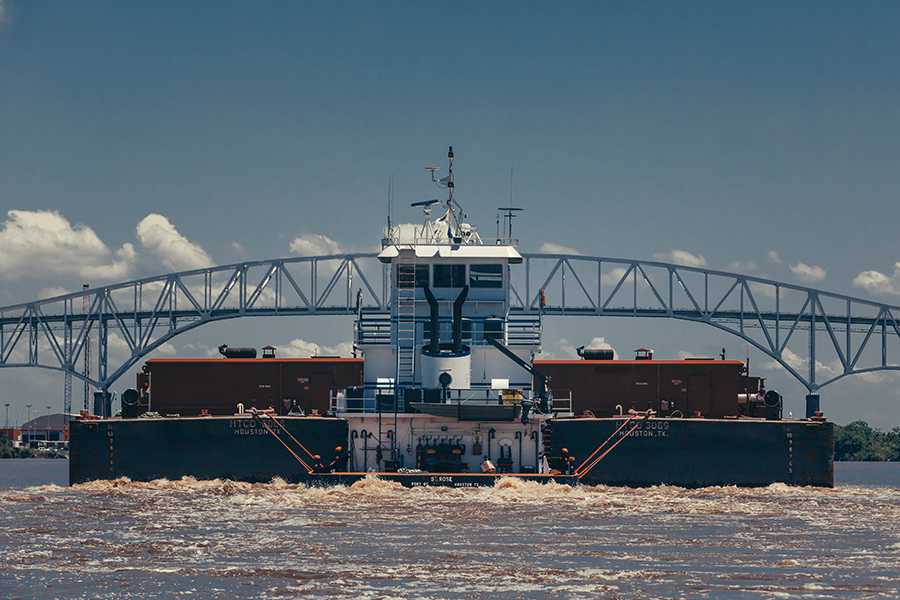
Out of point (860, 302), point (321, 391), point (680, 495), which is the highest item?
point (860, 302)

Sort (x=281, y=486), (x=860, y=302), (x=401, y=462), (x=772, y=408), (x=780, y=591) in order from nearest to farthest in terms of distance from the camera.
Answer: (x=780, y=591), (x=401, y=462), (x=281, y=486), (x=772, y=408), (x=860, y=302)

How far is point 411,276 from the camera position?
126ft

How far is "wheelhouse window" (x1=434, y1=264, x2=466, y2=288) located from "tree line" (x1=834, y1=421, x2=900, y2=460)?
116104mm

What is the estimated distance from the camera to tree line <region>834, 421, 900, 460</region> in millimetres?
147250

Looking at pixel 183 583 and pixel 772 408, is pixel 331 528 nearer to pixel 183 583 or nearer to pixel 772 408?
pixel 183 583

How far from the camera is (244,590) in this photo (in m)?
18.8

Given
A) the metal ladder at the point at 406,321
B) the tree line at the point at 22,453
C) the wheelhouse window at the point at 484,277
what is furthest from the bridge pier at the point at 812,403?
the tree line at the point at 22,453

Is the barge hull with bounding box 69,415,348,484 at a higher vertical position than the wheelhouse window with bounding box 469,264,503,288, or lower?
lower

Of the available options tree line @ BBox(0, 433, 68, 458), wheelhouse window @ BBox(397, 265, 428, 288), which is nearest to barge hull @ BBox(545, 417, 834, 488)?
wheelhouse window @ BBox(397, 265, 428, 288)

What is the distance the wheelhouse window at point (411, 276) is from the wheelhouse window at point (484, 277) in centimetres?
162

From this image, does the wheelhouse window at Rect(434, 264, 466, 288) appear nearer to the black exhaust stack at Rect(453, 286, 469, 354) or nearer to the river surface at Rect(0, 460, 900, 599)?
the black exhaust stack at Rect(453, 286, 469, 354)

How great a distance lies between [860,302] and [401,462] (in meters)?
142

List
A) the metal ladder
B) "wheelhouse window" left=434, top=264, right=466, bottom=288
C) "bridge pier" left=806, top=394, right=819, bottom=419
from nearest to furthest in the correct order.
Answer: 1. the metal ladder
2. "wheelhouse window" left=434, top=264, right=466, bottom=288
3. "bridge pier" left=806, top=394, right=819, bottom=419

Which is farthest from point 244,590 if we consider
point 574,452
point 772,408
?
point 772,408
